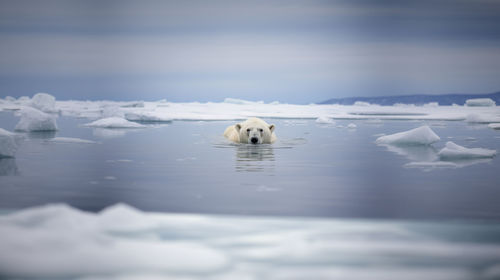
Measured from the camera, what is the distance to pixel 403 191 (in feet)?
10.2

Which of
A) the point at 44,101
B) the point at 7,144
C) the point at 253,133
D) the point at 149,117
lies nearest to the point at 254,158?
the point at 253,133

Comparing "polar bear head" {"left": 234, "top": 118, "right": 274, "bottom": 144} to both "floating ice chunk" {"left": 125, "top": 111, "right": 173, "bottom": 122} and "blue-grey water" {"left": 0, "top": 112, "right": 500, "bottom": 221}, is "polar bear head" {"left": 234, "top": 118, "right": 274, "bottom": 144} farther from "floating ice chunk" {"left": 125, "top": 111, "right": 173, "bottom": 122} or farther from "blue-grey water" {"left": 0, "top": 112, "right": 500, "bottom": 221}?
"floating ice chunk" {"left": 125, "top": 111, "right": 173, "bottom": 122}

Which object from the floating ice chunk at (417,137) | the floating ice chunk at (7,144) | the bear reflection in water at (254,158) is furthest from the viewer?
the floating ice chunk at (417,137)

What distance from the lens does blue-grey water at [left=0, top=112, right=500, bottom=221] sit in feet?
8.70

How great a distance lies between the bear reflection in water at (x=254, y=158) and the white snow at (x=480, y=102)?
520 inches

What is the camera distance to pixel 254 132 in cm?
603

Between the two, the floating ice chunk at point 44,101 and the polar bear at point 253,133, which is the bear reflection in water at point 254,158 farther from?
the floating ice chunk at point 44,101

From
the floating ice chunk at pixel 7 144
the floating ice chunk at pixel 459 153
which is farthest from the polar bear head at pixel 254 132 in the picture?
the floating ice chunk at pixel 7 144

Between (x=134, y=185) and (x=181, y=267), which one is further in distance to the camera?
(x=134, y=185)

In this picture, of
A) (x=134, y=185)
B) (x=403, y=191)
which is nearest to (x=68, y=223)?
(x=134, y=185)

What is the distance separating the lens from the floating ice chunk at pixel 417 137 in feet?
19.5

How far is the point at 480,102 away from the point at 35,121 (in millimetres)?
14430

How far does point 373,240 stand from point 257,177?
5.11 feet

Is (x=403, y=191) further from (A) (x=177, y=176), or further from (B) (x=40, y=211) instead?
(B) (x=40, y=211)
